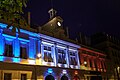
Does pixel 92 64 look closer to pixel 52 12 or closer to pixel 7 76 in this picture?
pixel 52 12

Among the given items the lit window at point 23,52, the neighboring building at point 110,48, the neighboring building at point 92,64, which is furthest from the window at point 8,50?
the neighboring building at point 110,48

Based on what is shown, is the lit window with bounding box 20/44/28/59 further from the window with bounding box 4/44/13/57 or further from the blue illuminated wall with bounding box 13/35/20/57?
the window with bounding box 4/44/13/57

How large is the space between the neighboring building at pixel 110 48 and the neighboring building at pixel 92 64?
2702 millimetres

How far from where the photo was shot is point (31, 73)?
22.5 metres

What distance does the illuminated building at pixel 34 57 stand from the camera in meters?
20.7

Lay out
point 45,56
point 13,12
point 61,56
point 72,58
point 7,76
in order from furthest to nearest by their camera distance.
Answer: point 72,58 → point 61,56 → point 45,56 → point 7,76 → point 13,12

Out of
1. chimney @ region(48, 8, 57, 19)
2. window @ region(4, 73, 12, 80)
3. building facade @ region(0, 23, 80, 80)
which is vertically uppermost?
chimney @ region(48, 8, 57, 19)

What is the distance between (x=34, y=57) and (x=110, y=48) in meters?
24.8

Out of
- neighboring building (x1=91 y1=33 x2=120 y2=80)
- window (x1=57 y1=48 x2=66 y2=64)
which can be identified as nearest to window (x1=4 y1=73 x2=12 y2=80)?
window (x1=57 y1=48 x2=66 y2=64)

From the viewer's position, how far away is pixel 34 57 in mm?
23734

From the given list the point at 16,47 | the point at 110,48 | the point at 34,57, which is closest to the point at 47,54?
the point at 34,57

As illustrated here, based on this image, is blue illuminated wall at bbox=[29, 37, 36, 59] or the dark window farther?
blue illuminated wall at bbox=[29, 37, 36, 59]

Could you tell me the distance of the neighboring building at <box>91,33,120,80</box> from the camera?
41812 millimetres

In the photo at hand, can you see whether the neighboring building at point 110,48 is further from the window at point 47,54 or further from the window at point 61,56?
the window at point 47,54
